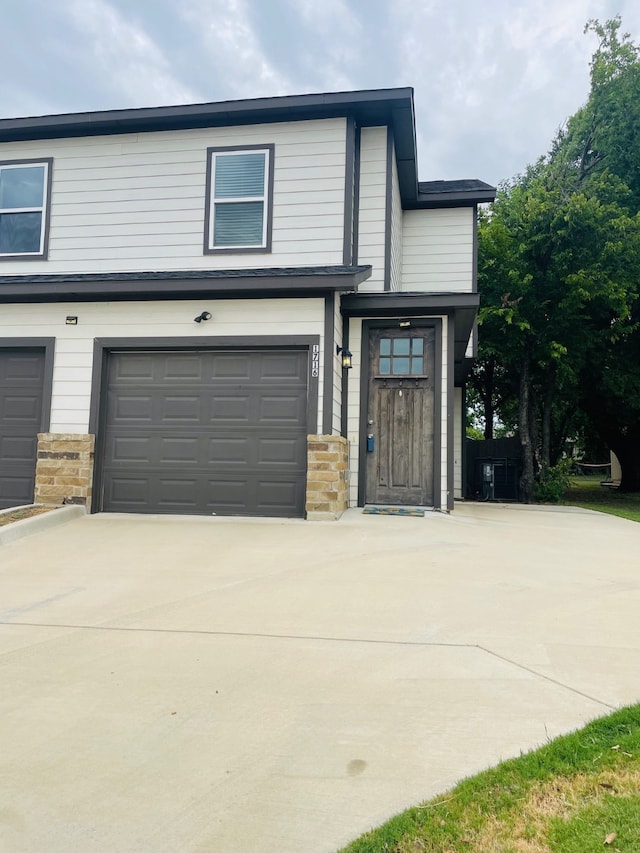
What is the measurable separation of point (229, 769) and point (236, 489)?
559cm

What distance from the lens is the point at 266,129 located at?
8352 millimetres

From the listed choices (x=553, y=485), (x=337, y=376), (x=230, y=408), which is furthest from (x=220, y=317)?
(x=553, y=485)

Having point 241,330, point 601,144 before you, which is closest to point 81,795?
point 241,330

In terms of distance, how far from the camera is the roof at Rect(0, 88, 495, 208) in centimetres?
797

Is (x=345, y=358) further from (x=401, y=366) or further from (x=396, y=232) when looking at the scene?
(x=396, y=232)

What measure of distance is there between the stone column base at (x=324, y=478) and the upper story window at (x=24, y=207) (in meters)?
5.20

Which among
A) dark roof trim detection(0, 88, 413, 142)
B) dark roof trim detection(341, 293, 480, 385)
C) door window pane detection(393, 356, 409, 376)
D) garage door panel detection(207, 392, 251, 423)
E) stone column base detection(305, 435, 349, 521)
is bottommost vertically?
stone column base detection(305, 435, 349, 521)

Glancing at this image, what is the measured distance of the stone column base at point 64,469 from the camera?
303 inches

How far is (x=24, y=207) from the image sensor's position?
8891mm

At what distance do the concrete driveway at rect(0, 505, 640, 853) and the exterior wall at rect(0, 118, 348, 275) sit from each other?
4.50 m

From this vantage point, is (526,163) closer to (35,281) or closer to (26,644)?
(35,281)

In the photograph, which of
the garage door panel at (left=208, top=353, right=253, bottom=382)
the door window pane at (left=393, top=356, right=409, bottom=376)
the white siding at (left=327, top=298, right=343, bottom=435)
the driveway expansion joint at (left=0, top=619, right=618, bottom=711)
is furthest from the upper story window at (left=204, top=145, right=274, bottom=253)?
the driveway expansion joint at (left=0, top=619, right=618, bottom=711)

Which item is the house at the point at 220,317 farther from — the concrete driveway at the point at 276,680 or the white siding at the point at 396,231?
the concrete driveway at the point at 276,680

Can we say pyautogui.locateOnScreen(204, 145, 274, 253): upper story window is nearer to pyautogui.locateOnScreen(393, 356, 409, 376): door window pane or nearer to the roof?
the roof
